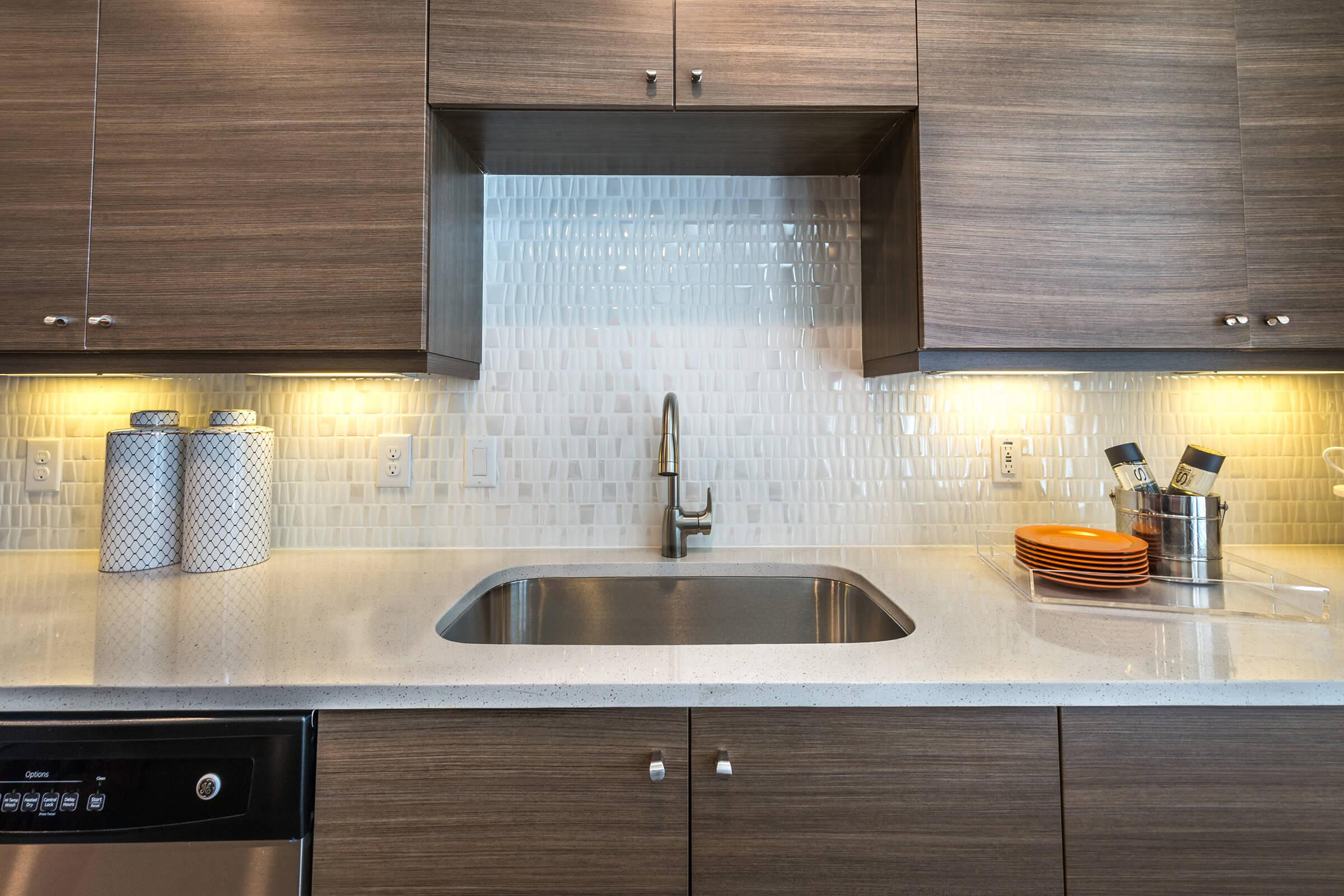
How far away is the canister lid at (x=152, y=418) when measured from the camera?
125cm

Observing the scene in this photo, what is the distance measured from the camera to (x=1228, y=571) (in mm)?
1136

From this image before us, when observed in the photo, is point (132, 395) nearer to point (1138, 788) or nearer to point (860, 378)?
point (860, 378)

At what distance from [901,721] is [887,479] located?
2.60 feet

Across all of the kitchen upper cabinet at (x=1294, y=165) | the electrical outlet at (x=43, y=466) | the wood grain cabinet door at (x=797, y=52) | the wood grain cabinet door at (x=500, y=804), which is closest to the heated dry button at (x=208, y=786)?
the wood grain cabinet door at (x=500, y=804)

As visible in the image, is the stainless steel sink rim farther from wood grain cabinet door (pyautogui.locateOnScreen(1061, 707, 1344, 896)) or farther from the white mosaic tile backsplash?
wood grain cabinet door (pyautogui.locateOnScreen(1061, 707, 1344, 896))

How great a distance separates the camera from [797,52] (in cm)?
112

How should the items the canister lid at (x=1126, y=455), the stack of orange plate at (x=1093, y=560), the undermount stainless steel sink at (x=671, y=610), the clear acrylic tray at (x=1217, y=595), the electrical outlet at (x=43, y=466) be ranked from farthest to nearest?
the electrical outlet at (x=43, y=466) → the undermount stainless steel sink at (x=671, y=610) → the canister lid at (x=1126, y=455) → the stack of orange plate at (x=1093, y=560) → the clear acrylic tray at (x=1217, y=595)

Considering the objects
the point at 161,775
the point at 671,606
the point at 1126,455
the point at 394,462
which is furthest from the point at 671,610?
the point at 1126,455

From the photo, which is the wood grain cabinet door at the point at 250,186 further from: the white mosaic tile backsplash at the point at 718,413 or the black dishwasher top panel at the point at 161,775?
the black dishwasher top panel at the point at 161,775

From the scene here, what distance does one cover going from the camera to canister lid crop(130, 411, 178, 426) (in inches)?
49.1

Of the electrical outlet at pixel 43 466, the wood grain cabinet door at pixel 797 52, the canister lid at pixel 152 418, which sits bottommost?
the electrical outlet at pixel 43 466

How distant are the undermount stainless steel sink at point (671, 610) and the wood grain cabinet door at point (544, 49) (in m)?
0.96

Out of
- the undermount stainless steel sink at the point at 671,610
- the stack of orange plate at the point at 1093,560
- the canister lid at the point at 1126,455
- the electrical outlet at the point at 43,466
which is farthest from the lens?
the electrical outlet at the point at 43,466

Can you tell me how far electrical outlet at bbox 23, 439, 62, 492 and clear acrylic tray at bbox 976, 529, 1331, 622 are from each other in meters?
2.06
